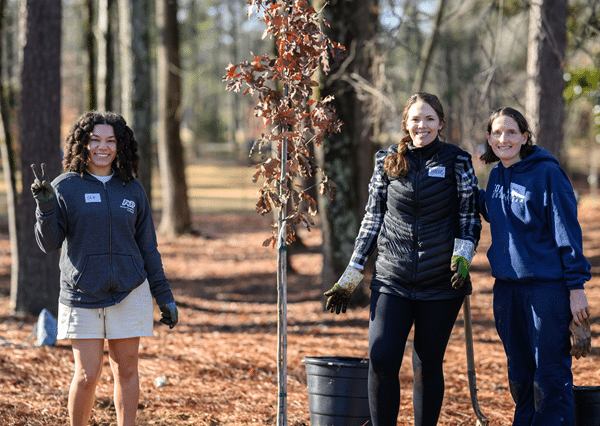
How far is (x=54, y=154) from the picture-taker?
6168 millimetres

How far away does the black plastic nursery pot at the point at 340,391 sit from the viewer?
3418 mm

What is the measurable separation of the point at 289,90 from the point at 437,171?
0.89 metres

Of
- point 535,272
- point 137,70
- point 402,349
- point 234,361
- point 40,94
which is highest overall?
point 137,70

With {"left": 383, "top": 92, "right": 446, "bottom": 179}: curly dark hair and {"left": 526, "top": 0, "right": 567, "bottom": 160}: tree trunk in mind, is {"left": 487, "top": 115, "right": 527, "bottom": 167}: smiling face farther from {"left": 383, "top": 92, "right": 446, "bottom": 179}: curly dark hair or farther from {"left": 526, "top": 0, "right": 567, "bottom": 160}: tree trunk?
{"left": 526, "top": 0, "right": 567, "bottom": 160}: tree trunk

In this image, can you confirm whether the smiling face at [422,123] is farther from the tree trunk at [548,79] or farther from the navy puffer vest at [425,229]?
the tree trunk at [548,79]

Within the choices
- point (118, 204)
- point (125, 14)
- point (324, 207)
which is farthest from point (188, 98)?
point (118, 204)

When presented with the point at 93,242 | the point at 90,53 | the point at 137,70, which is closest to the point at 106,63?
the point at 90,53

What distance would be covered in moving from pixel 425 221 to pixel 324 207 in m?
4.02

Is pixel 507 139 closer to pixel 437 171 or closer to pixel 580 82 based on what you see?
pixel 437 171

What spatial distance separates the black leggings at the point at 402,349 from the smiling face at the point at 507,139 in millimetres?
781

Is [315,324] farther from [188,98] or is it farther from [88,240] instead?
[188,98]

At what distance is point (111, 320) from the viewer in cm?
313

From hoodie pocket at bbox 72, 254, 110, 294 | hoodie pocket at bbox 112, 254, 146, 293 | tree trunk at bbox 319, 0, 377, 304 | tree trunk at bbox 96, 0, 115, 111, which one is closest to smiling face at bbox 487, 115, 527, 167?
hoodie pocket at bbox 112, 254, 146, 293

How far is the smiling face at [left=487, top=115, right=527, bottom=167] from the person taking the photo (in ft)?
10.3
